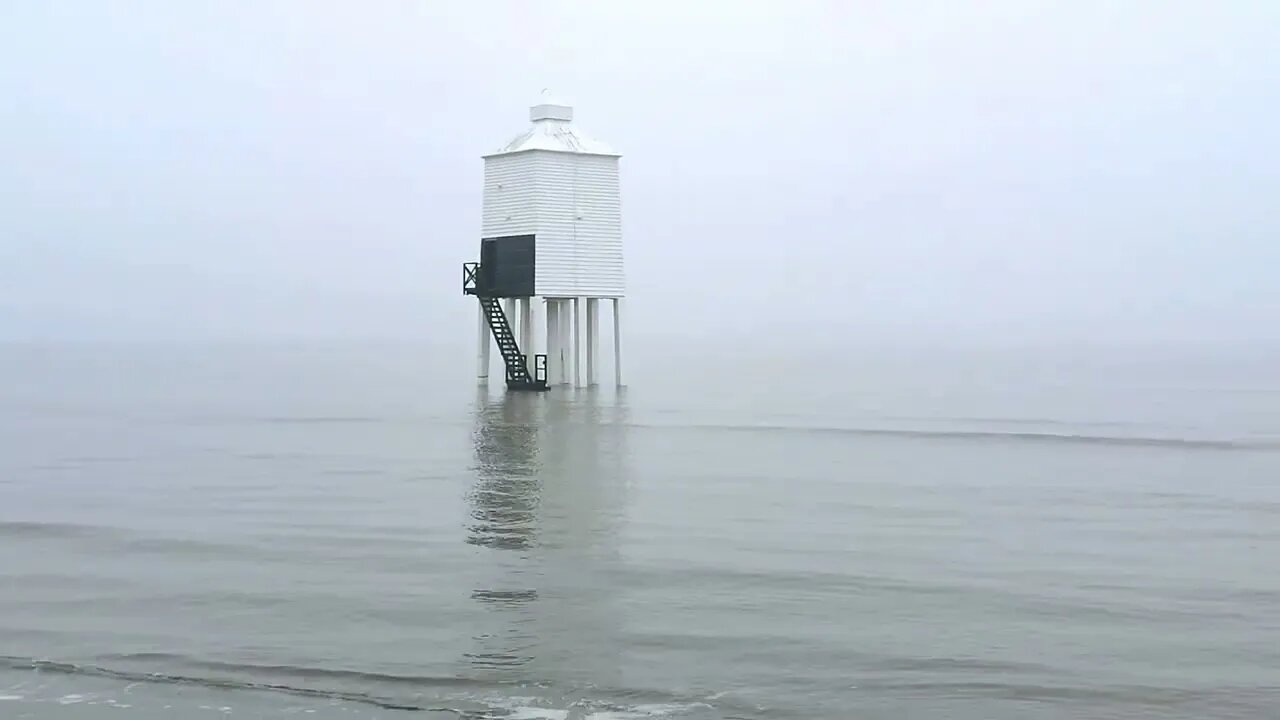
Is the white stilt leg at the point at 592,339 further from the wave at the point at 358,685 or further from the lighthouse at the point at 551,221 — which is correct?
the wave at the point at 358,685

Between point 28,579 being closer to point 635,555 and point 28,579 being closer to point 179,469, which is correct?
point 635,555

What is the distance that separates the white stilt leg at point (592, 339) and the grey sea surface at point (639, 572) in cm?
1023

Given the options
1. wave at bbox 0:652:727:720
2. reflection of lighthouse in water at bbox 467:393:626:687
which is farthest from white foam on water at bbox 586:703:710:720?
reflection of lighthouse in water at bbox 467:393:626:687

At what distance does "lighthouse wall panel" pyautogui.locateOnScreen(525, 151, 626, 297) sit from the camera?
1651 inches

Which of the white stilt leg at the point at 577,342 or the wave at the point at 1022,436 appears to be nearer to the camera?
the wave at the point at 1022,436

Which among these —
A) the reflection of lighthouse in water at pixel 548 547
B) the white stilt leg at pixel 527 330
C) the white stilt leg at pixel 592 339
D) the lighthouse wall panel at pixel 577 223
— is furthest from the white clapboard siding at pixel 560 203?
the reflection of lighthouse in water at pixel 548 547

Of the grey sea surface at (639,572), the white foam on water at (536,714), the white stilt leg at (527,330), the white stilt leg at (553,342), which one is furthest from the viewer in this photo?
the white stilt leg at (527,330)

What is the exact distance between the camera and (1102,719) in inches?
430

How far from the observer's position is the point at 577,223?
139ft

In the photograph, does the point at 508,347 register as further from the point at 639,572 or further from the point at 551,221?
the point at 639,572

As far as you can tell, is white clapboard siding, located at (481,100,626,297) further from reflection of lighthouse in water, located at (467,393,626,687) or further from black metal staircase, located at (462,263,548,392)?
reflection of lighthouse in water, located at (467,393,626,687)

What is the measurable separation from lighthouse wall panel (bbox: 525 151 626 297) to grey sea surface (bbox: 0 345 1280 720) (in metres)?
8.08

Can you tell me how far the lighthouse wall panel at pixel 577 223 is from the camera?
138 ft

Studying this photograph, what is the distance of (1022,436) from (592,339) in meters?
15.6
